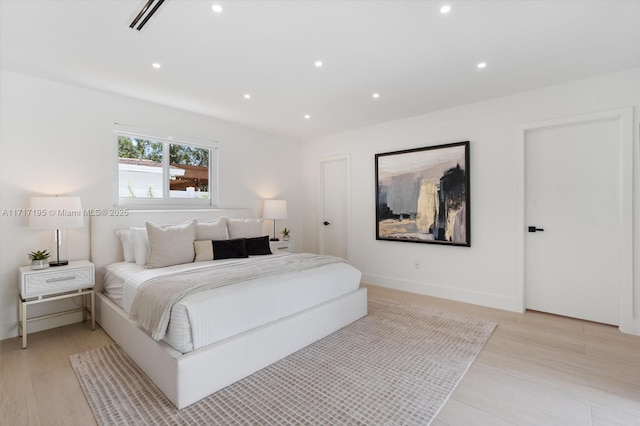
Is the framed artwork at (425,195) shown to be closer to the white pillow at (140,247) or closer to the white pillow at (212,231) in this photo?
the white pillow at (212,231)

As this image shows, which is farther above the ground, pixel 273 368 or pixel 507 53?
pixel 507 53

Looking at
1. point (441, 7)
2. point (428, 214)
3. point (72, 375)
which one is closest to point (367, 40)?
point (441, 7)

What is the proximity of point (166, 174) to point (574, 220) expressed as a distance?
16.3 feet

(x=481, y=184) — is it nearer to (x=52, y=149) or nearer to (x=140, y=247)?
(x=140, y=247)

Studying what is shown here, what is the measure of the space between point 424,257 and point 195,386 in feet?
10.9

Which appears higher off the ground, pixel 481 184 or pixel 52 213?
pixel 481 184

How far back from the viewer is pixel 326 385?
2055 millimetres

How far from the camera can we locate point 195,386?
186 cm

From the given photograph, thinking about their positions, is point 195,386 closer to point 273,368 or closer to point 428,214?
point 273,368

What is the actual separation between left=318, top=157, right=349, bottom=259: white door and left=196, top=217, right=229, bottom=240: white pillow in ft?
7.09

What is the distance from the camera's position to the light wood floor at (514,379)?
5.77ft

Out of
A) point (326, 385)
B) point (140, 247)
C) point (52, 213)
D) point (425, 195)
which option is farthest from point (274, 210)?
point (326, 385)

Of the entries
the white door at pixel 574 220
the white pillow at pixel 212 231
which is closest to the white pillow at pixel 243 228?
the white pillow at pixel 212 231

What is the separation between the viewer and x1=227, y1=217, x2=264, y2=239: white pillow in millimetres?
3883
